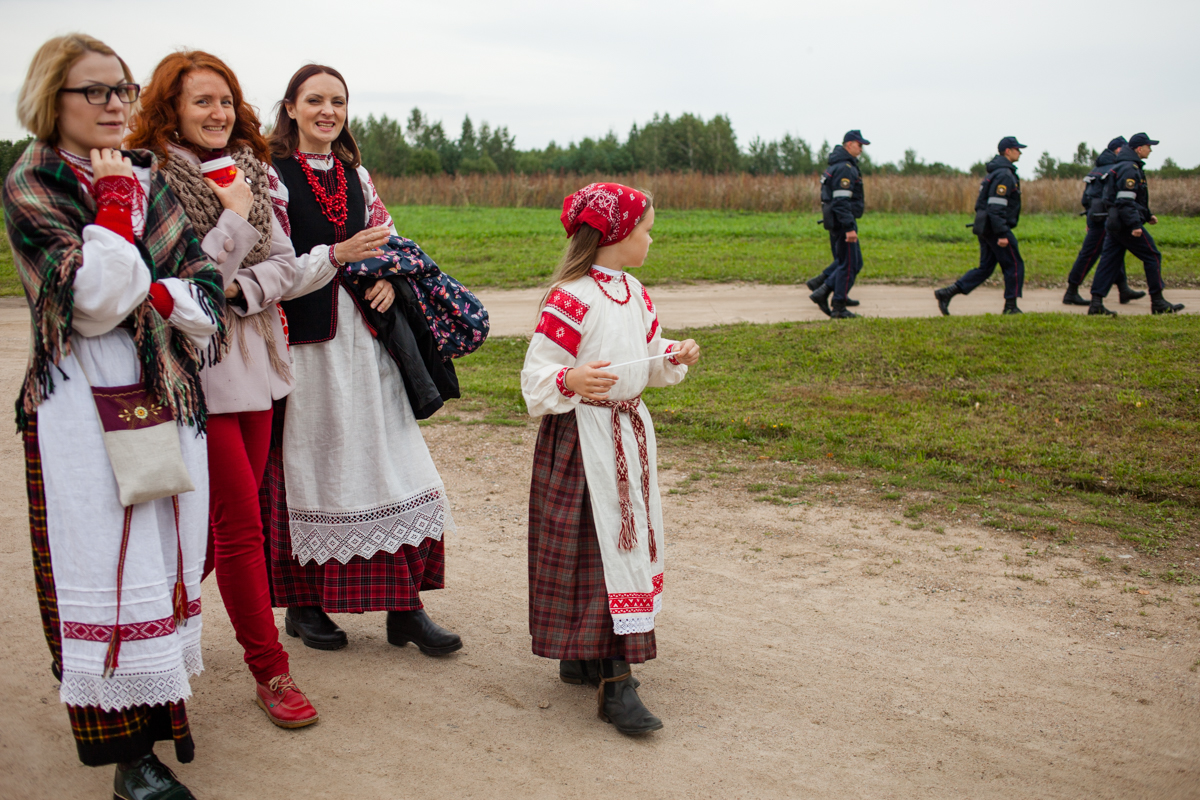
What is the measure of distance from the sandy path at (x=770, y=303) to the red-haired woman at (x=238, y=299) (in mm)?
7180

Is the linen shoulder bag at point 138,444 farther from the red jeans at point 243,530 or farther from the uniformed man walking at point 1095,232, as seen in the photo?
the uniformed man walking at point 1095,232

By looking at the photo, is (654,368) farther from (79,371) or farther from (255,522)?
(79,371)

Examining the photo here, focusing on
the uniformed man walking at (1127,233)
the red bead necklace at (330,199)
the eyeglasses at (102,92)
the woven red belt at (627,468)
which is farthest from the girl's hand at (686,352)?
the uniformed man walking at (1127,233)

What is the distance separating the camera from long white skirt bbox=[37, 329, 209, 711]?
8.19ft

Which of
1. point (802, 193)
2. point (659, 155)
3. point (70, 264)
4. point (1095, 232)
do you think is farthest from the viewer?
point (659, 155)

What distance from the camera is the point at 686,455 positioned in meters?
6.60

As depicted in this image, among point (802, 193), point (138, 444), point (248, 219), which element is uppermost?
point (802, 193)

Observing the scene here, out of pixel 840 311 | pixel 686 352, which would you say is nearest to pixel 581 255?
pixel 686 352

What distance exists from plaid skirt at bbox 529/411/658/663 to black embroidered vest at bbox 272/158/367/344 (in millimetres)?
926

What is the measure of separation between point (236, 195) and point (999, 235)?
921 cm

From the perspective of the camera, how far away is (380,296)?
138 inches

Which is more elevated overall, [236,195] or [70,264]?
[236,195]

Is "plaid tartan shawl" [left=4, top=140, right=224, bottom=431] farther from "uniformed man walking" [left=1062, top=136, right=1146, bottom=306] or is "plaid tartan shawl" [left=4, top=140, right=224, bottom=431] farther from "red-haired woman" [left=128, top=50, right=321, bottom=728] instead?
"uniformed man walking" [left=1062, top=136, right=1146, bottom=306]

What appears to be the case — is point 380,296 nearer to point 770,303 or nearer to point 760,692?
point 760,692
